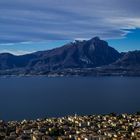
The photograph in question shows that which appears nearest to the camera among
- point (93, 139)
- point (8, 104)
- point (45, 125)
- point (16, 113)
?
point (93, 139)

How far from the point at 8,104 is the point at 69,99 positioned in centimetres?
1753

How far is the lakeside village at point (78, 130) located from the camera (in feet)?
145

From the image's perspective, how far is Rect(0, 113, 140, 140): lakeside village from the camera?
44.1 m

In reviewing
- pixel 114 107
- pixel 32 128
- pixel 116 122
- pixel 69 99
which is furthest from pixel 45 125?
pixel 69 99

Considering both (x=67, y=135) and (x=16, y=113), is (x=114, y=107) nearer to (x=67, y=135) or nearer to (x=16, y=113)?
(x=16, y=113)

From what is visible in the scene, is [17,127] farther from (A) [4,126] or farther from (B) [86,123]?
(B) [86,123]

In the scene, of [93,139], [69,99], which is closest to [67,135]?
[93,139]

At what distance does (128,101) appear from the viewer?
109 meters

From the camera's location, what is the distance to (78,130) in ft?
162

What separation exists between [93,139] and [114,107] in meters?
55.5

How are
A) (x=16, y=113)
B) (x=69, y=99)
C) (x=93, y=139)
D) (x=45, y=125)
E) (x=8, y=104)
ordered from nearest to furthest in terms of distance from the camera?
(x=93, y=139) → (x=45, y=125) → (x=16, y=113) → (x=8, y=104) → (x=69, y=99)

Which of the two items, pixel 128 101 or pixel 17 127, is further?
pixel 128 101

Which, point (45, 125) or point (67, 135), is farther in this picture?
point (45, 125)

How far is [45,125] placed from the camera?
176ft
